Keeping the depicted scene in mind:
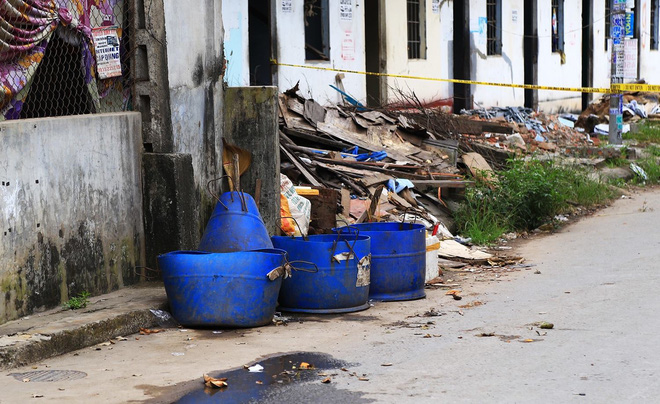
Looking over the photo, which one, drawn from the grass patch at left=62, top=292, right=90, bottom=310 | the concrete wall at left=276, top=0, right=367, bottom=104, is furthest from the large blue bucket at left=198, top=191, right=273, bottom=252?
the concrete wall at left=276, top=0, right=367, bottom=104

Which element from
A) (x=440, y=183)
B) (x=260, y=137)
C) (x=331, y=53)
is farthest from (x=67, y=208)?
(x=331, y=53)

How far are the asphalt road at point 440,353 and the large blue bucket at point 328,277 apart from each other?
149mm

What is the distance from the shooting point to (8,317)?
6.82 m

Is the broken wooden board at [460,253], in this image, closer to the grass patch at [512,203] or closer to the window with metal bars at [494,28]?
the grass patch at [512,203]

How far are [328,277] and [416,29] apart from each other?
12.4m

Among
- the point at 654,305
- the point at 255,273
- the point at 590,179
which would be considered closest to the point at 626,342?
the point at 654,305

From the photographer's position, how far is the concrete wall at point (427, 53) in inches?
711

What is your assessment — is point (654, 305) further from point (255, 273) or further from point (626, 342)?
point (255, 273)

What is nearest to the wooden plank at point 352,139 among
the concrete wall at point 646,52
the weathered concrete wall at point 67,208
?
the weathered concrete wall at point 67,208

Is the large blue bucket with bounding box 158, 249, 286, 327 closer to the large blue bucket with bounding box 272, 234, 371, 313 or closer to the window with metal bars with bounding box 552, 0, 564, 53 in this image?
the large blue bucket with bounding box 272, 234, 371, 313

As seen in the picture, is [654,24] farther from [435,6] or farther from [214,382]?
[214,382]

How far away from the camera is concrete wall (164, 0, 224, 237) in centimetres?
872

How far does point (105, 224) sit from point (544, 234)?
20.4 ft

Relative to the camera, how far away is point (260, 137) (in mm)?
9398
